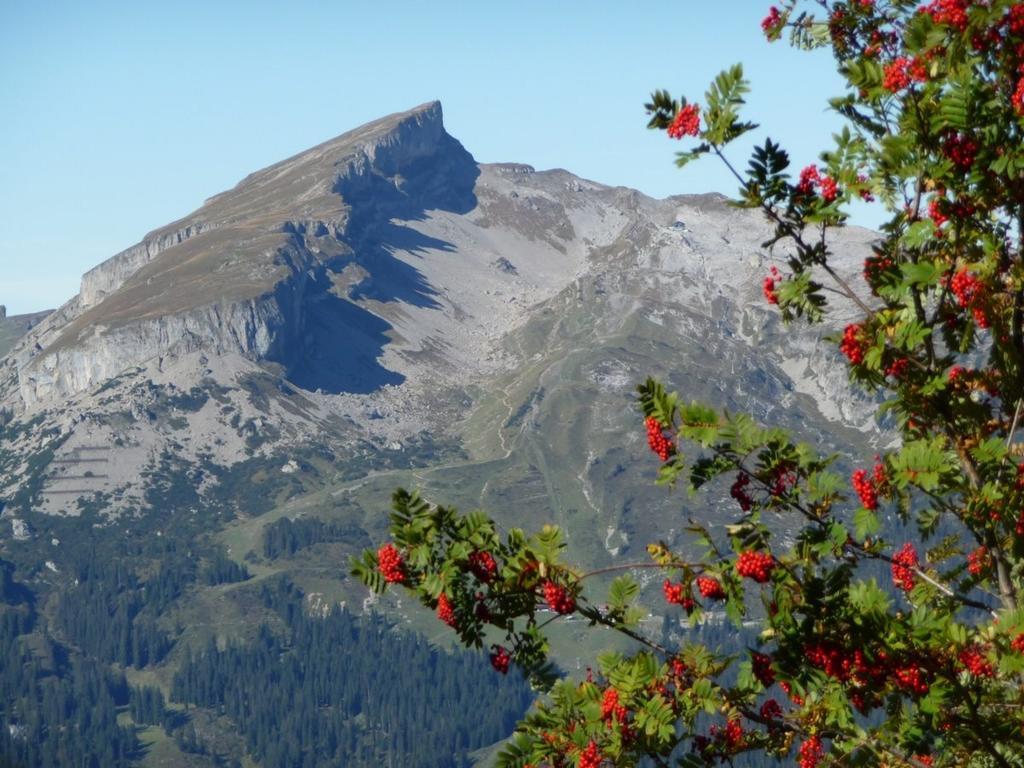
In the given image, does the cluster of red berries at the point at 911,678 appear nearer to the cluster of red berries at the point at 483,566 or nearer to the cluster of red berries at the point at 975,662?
the cluster of red berries at the point at 975,662

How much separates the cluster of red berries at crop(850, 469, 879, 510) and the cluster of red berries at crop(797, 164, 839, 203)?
13.8ft

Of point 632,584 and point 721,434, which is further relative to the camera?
point 632,584

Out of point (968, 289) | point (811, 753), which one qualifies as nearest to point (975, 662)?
point (811, 753)

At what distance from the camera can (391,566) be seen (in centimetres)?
2094

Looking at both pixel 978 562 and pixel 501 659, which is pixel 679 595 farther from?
pixel 978 562

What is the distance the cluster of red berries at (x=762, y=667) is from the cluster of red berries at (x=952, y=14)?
32.6ft

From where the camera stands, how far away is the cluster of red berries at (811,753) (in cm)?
2372

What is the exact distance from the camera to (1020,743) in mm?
21922

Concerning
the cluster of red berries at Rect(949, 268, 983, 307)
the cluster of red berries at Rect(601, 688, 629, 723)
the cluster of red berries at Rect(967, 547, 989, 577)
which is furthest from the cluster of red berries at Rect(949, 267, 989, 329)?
the cluster of red berries at Rect(601, 688, 629, 723)

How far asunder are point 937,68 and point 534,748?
39.0 feet

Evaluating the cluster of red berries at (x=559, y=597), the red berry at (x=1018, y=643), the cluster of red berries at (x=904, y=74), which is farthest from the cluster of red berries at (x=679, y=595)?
the cluster of red berries at (x=904, y=74)

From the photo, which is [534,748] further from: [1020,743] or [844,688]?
[1020,743]

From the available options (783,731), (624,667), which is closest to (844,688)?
(783,731)

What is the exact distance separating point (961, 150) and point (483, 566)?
9.19 metres
